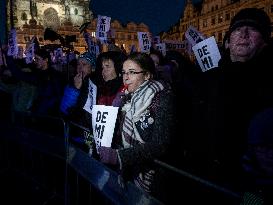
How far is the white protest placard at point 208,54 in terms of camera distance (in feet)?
15.1

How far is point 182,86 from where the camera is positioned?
3789 mm

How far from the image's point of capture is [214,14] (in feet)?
178

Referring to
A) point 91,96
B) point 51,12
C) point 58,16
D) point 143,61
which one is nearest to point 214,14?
point 58,16

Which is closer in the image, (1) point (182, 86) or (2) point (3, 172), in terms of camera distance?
(1) point (182, 86)

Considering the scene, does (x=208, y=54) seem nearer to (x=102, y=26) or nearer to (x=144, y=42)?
(x=144, y=42)

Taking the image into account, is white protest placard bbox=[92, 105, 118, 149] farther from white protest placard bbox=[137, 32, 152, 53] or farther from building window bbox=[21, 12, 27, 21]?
building window bbox=[21, 12, 27, 21]

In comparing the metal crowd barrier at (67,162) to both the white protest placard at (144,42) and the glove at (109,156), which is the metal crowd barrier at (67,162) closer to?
the glove at (109,156)

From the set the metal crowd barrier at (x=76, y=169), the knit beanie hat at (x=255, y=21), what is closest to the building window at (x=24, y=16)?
the metal crowd barrier at (x=76, y=169)

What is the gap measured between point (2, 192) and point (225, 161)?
4.25 metres

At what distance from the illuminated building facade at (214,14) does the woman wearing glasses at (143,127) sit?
46.6 metres

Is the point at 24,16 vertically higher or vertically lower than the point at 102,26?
higher

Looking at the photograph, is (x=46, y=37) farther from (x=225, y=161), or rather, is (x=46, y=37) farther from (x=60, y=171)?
(x=225, y=161)

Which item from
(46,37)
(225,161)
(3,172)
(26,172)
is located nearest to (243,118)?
(225,161)

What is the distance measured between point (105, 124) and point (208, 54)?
84.6 inches
